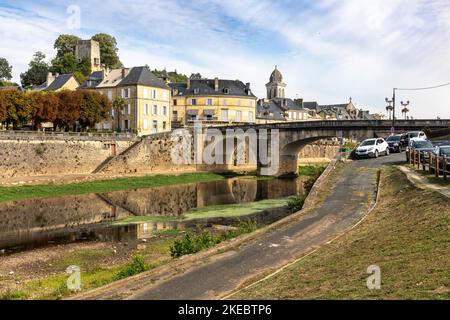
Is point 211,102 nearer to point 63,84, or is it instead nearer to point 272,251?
point 63,84

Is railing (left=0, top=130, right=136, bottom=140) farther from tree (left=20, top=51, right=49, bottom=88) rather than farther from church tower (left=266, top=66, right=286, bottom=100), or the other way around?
church tower (left=266, top=66, right=286, bottom=100)

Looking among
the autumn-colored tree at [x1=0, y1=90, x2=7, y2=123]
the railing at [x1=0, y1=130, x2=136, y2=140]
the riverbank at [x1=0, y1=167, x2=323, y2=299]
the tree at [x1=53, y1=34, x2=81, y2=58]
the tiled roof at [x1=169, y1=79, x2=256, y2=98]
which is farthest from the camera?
the tree at [x1=53, y1=34, x2=81, y2=58]

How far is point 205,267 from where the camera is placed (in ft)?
48.1

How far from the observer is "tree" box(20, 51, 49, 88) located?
113125 mm

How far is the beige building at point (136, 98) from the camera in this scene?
75562 mm

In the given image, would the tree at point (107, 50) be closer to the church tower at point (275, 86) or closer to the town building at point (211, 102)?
the town building at point (211, 102)

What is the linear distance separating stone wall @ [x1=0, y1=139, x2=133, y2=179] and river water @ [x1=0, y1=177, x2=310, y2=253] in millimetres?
11245

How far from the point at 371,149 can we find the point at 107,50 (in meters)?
97.1

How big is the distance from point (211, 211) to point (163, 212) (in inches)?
164

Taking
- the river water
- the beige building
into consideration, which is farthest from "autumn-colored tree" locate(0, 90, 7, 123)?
the beige building

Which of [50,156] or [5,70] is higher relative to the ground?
[5,70]

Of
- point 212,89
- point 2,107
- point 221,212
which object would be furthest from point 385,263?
point 212,89

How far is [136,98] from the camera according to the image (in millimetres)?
74875
